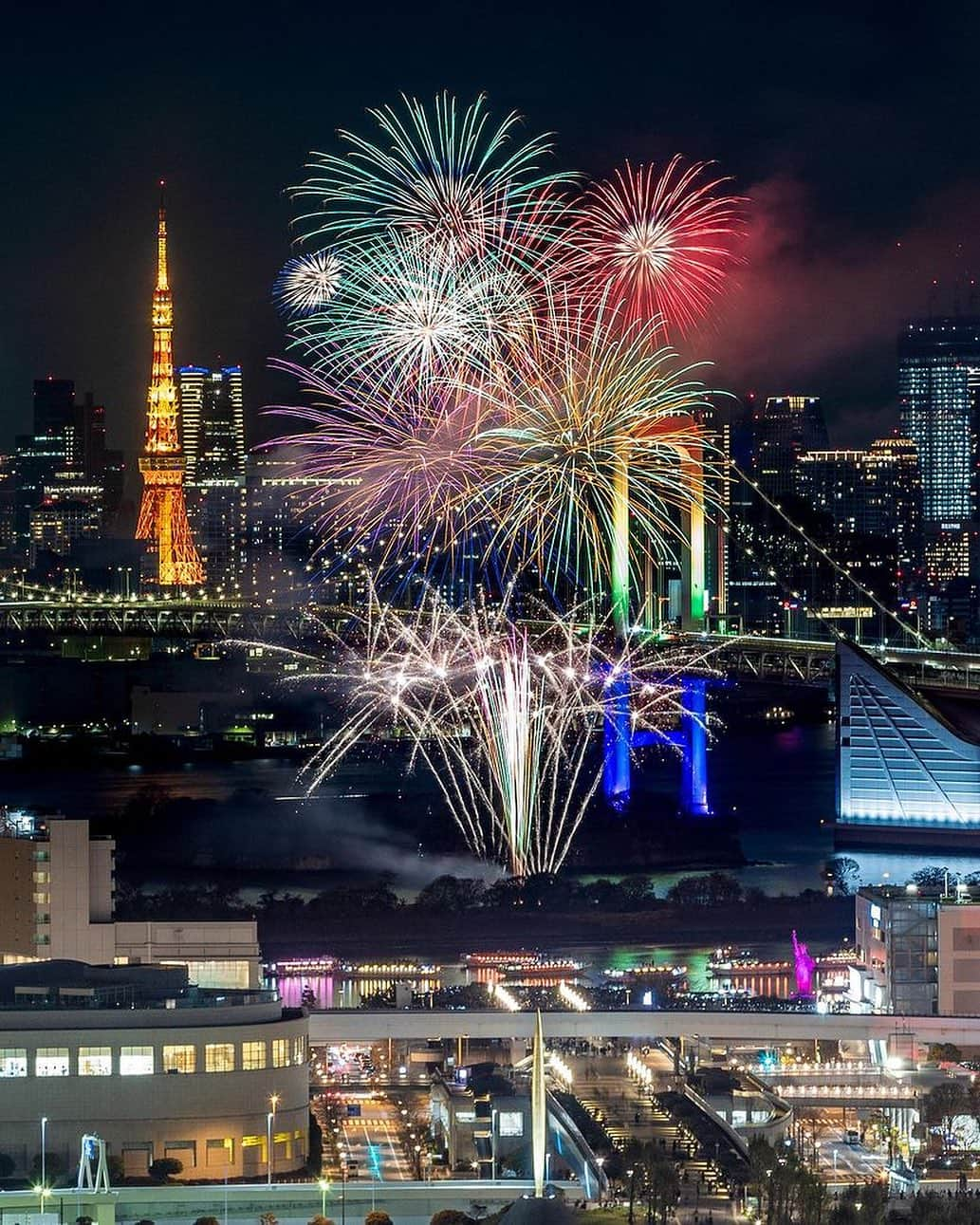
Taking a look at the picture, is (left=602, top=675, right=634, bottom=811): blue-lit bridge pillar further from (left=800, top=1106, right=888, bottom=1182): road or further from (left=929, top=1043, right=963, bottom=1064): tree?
(left=800, top=1106, right=888, bottom=1182): road

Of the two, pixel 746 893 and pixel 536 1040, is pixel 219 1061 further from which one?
pixel 746 893

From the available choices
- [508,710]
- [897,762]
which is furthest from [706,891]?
[897,762]

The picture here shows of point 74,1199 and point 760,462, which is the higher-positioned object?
point 760,462

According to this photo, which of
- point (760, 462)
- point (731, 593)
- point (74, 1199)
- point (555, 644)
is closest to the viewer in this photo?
point (74, 1199)

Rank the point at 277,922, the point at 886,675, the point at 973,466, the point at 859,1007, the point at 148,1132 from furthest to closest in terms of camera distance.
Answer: the point at 973,466 < the point at 886,675 < the point at 277,922 < the point at 859,1007 < the point at 148,1132

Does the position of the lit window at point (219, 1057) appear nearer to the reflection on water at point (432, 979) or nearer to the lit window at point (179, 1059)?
Result: the lit window at point (179, 1059)

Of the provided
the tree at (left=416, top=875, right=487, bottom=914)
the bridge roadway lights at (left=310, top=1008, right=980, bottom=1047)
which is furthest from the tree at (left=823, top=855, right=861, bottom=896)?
the bridge roadway lights at (left=310, top=1008, right=980, bottom=1047)

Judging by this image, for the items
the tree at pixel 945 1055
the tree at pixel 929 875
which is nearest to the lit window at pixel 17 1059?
the tree at pixel 945 1055

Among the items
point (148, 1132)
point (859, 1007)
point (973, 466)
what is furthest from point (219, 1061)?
point (973, 466)
